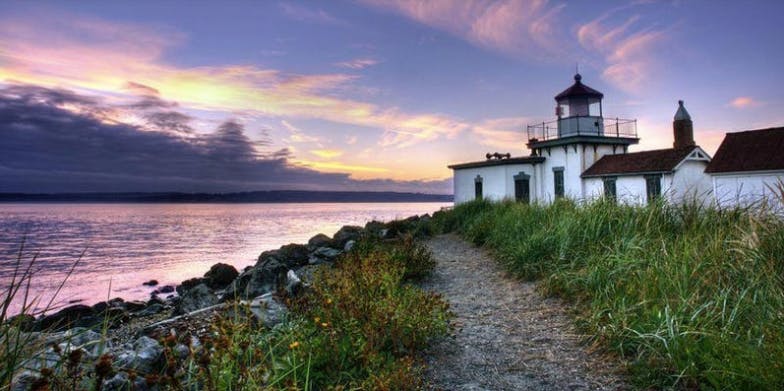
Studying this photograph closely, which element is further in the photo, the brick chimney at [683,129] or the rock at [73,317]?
the brick chimney at [683,129]

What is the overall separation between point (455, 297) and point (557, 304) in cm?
162

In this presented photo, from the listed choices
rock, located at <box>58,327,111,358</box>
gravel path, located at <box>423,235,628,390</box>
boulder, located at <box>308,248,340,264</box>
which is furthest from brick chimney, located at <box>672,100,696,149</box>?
rock, located at <box>58,327,111,358</box>

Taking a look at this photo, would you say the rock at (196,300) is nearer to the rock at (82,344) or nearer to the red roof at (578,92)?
the rock at (82,344)

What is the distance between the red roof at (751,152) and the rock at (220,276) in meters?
20.6

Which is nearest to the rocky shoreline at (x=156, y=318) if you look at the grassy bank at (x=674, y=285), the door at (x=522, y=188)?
the grassy bank at (x=674, y=285)

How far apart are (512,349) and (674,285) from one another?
2.07 metres

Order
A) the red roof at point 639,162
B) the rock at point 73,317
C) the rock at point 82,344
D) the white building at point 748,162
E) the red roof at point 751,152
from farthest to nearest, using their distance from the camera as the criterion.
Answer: the red roof at point 639,162 → the red roof at point 751,152 → the white building at point 748,162 → the rock at point 73,317 → the rock at point 82,344

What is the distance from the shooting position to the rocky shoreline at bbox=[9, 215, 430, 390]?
2934 millimetres

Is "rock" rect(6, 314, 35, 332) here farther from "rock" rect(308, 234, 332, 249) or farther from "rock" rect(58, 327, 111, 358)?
"rock" rect(308, 234, 332, 249)

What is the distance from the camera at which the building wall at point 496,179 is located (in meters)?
25.5

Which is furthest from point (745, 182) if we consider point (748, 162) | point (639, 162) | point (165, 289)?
point (165, 289)

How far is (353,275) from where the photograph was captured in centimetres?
616

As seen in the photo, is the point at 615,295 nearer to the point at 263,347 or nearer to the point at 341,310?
the point at 341,310

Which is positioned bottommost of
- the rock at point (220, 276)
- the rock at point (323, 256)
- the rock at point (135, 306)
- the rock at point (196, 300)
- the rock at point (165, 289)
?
the rock at point (165, 289)
